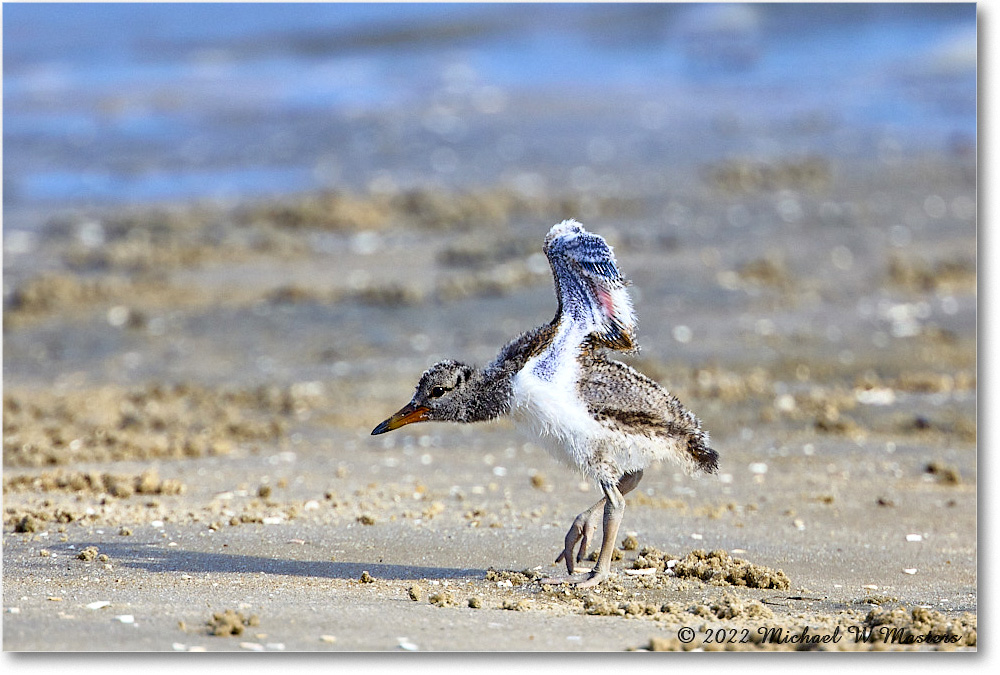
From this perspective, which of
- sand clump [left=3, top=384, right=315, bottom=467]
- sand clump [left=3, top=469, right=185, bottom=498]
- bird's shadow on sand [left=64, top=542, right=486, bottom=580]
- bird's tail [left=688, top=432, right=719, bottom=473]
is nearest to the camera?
bird's tail [left=688, top=432, right=719, bottom=473]

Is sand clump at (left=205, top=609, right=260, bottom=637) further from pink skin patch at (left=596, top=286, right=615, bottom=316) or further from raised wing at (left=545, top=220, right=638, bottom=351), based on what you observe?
pink skin patch at (left=596, top=286, right=615, bottom=316)

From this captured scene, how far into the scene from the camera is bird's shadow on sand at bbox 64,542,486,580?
589cm

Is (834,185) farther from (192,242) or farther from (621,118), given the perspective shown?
(192,242)

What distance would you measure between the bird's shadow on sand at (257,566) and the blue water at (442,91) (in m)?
11.1

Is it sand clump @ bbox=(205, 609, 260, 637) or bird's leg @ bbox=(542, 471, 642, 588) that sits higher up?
bird's leg @ bbox=(542, 471, 642, 588)

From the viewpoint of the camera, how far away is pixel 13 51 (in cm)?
2842

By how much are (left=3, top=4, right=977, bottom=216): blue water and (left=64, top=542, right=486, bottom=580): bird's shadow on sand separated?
36.5 feet

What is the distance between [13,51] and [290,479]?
77.4 feet

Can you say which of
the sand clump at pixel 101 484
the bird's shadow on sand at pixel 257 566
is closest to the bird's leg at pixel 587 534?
the bird's shadow on sand at pixel 257 566

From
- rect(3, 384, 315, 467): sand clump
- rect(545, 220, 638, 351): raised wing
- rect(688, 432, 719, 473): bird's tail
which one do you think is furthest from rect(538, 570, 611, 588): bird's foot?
rect(3, 384, 315, 467): sand clump

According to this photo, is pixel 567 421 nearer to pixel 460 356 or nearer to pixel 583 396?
pixel 583 396

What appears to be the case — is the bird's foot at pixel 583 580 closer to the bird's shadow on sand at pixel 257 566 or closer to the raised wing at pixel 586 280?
the bird's shadow on sand at pixel 257 566

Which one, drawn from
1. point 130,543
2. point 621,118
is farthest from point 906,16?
point 130,543

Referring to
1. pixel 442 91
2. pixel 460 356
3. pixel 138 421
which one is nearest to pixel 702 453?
pixel 138 421
